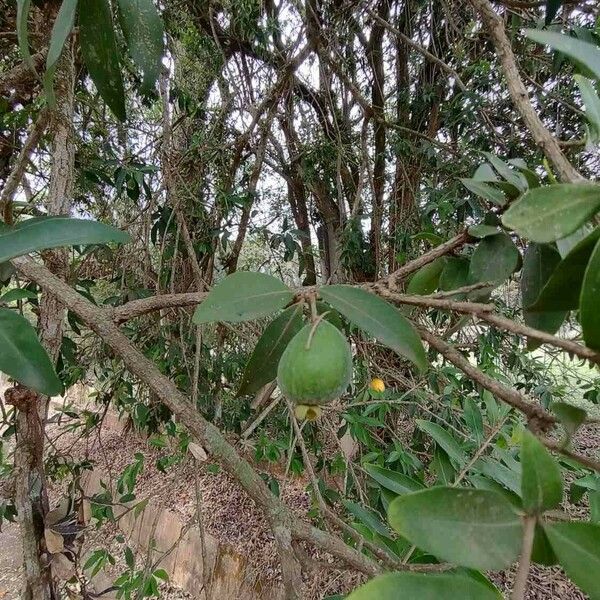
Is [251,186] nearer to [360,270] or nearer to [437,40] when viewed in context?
[360,270]

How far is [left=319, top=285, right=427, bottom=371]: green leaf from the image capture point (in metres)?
0.37

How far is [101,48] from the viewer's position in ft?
1.76

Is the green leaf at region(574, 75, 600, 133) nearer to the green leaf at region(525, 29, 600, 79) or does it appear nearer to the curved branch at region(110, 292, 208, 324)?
the green leaf at region(525, 29, 600, 79)

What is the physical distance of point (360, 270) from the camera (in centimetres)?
217

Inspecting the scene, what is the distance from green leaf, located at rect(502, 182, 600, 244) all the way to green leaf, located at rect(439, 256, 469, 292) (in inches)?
8.1

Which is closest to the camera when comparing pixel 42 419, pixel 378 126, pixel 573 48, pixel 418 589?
pixel 418 589

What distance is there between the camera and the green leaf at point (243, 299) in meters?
0.39

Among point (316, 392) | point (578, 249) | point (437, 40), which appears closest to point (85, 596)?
point (316, 392)

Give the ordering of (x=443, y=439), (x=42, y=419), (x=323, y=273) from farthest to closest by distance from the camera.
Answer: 1. (x=323, y=273)
2. (x=42, y=419)
3. (x=443, y=439)

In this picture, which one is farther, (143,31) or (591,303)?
(143,31)

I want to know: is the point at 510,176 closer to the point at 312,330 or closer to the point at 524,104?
the point at 524,104

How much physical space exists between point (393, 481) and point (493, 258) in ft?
1.27

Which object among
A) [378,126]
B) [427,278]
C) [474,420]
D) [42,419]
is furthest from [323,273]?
[427,278]

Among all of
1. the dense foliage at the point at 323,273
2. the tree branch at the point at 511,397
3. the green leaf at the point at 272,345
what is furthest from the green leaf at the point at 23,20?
the tree branch at the point at 511,397
